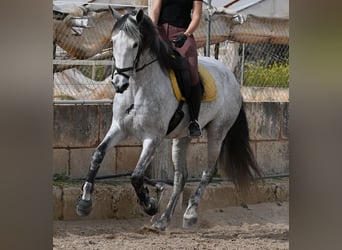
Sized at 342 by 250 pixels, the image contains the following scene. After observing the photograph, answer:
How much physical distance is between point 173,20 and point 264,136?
5.02ft

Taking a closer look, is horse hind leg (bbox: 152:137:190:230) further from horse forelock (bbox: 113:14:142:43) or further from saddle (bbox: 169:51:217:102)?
horse forelock (bbox: 113:14:142:43)

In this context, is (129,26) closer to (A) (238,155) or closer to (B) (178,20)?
(B) (178,20)

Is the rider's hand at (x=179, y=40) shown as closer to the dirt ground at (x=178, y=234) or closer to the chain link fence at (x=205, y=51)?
the chain link fence at (x=205, y=51)

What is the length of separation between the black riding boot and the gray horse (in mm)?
43

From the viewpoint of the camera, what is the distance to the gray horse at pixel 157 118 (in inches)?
149

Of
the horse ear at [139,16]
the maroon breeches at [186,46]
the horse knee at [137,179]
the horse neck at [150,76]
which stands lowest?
the horse knee at [137,179]

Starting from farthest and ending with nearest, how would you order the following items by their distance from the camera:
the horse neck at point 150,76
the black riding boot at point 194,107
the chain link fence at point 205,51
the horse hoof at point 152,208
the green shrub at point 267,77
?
the green shrub at point 267,77 < the chain link fence at point 205,51 < the black riding boot at point 194,107 < the horse hoof at point 152,208 < the horse neck at point 150,76

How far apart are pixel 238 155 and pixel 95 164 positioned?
1095 millimetres

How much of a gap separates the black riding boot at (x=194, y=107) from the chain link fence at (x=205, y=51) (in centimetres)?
69

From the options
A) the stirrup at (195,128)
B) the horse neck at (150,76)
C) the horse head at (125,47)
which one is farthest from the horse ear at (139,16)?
the stirrup at (195,128)
